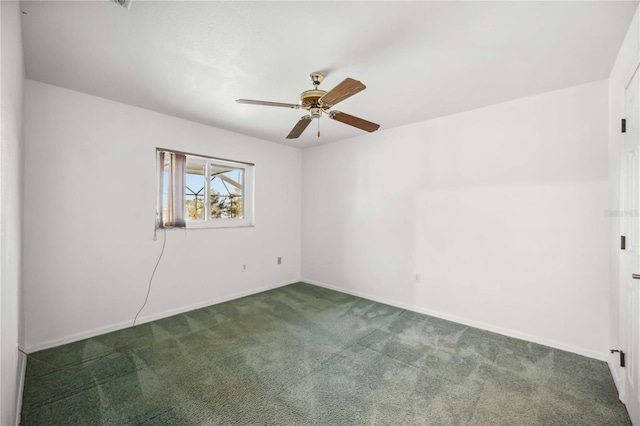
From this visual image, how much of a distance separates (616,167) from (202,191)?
169 inches

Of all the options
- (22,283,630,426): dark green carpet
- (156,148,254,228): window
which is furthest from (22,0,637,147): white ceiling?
(22,283,630,426): dark green carpet

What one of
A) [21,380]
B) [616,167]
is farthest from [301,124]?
[21,380]

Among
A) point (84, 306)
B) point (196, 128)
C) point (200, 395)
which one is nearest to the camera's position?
point (200, 395)

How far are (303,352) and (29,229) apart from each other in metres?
2.75

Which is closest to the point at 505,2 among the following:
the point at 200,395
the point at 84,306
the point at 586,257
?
the point at 586,257

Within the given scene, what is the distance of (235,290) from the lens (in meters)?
4.02

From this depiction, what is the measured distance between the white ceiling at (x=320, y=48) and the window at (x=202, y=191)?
0.89 metres

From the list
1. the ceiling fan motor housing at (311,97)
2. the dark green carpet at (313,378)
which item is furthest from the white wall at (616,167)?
the ceiling fan motor housing at (311,97)

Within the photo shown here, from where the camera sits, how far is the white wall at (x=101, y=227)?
2490 mm

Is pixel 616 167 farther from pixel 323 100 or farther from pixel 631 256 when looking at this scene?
pixel 323 100

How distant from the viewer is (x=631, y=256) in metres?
1.71

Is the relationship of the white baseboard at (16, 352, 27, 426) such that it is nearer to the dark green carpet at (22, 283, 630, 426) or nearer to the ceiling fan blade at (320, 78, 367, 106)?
the dark green carpet at (22, 283, 630, 426)

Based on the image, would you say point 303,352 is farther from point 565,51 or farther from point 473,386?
point 565,51

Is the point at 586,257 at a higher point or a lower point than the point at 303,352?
higher
